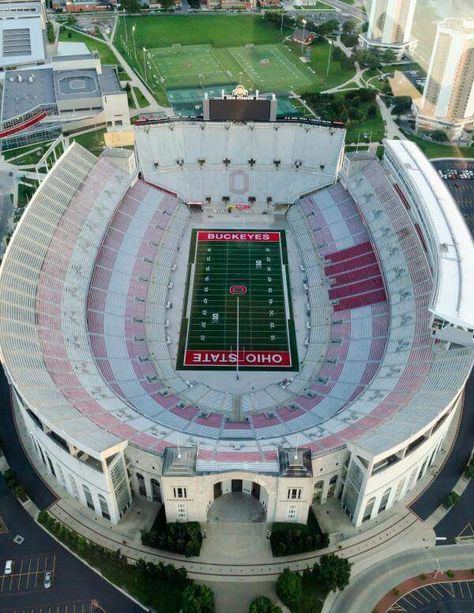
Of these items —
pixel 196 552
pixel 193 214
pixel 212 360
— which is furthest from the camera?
pixel 193 214

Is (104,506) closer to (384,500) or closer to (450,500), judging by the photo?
(384,500)

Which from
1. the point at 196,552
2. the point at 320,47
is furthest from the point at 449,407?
the point at 320,47

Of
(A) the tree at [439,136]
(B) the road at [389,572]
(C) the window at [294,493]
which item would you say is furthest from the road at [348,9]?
(B) the road at [389,572]

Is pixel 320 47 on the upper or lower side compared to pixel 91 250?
upper

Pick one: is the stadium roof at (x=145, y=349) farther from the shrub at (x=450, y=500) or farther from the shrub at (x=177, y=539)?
the shrub at (x=450, y=500)

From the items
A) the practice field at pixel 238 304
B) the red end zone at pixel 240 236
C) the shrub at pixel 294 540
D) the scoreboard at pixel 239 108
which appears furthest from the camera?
Result: the scoreboard at pixel 239 108

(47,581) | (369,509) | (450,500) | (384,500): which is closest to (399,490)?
(384,500)

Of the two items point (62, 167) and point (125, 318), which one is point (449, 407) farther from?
point (62, 167)

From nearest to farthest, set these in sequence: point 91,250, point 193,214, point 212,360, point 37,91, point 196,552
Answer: point 196,552 < point 212,360 < point 91,250 < point 193,214 < point 37,91
